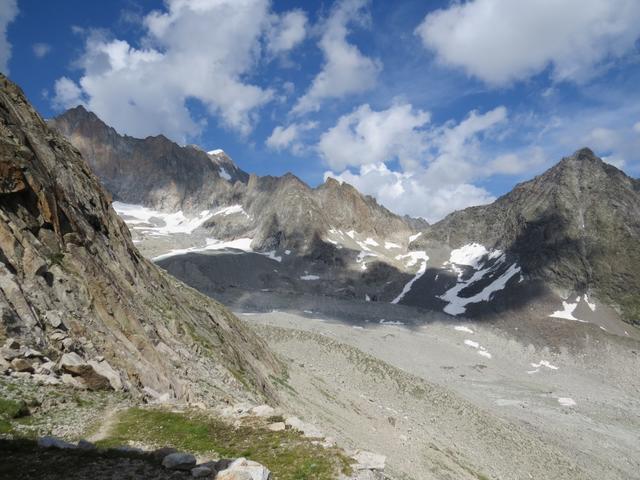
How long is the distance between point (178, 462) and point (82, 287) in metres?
15.0

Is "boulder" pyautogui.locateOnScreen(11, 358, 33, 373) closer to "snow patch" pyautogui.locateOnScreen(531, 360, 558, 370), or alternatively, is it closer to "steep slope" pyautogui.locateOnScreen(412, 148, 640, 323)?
"snow patch" pyautogui.locateOnScreen(531, 360, 558, 370)

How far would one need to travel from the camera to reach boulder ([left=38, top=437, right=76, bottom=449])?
10781 mm

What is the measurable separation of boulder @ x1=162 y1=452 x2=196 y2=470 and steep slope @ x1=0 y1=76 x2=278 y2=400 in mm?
8917

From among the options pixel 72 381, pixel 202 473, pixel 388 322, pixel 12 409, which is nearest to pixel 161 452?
pixel 202 473

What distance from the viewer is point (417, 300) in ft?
648

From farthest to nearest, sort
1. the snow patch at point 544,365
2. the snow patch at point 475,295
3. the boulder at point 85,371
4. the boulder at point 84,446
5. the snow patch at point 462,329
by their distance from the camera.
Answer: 1. the snow patch at point 475,295
2. the snow patch at point 462,329
3. the snow patch at point 544,365
4. the boulder at point 85,371
5. the boulder at point 84,446

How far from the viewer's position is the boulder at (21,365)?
1474cm

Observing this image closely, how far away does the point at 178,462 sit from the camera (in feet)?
34.5

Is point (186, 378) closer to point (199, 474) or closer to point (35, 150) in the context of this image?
point (199, 474)

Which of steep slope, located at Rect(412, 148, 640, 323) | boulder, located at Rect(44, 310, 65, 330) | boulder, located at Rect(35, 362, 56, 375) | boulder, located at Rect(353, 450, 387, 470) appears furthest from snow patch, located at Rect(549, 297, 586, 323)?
boulder, located at Rect(35, 362, 56, 375)

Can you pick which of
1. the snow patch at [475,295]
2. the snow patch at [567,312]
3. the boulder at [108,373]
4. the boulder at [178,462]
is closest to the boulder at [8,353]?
the boulder at [108,373]

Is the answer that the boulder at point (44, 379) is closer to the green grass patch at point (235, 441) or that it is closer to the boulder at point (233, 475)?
the green grass patch at point (235, 441)

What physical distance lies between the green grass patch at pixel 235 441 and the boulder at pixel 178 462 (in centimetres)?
184

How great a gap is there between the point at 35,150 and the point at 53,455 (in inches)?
948
